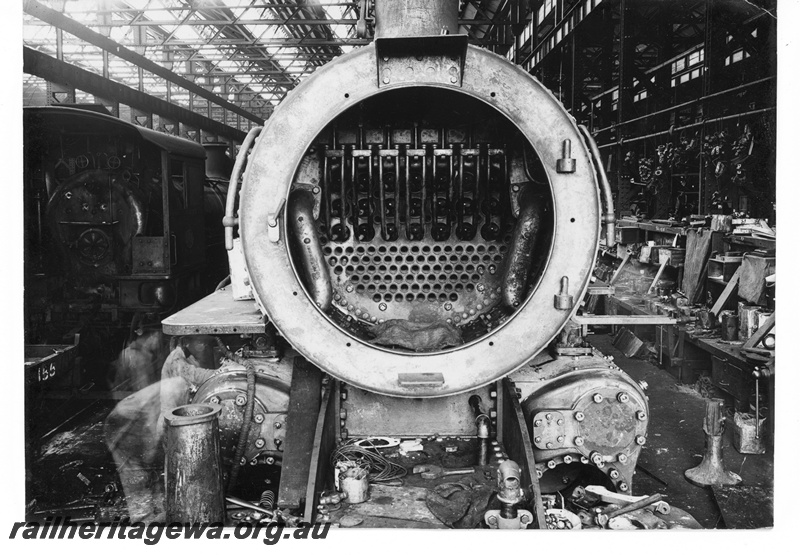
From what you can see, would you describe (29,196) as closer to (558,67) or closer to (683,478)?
(683,478)

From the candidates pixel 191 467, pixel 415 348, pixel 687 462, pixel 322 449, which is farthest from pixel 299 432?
pixel 687 462

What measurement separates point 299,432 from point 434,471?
549mm

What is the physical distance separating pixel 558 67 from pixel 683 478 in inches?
342

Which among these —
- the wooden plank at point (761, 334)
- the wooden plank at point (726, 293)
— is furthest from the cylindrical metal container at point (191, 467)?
the wooden plank at point (726, 293)

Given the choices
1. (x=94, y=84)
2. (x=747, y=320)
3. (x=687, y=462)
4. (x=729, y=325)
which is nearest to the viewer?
(x=687, y=462)

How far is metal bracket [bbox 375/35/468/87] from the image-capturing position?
2.19 meters

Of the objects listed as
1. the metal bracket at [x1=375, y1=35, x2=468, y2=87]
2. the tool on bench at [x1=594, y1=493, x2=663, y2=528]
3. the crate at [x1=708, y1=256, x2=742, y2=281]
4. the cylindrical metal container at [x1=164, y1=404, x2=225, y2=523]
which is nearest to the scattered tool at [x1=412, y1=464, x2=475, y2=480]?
the tool on bench at [x1=594, y1=493, x2=663, y2=528]

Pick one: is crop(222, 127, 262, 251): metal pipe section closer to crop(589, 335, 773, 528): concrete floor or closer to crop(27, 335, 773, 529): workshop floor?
crop(27, 335, 773, 529): workshop floor

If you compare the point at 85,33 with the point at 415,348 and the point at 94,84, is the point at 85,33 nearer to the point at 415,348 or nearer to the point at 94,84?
the point at 94,84

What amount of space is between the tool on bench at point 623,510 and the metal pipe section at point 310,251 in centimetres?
132

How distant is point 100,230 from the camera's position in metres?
6.25
